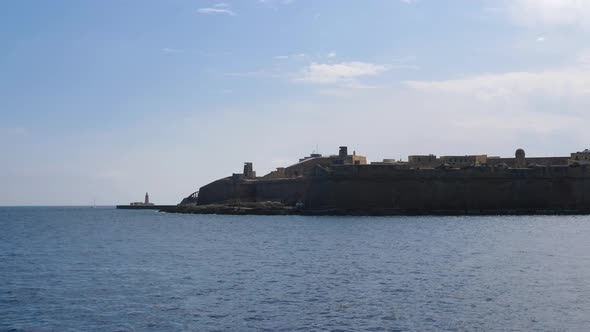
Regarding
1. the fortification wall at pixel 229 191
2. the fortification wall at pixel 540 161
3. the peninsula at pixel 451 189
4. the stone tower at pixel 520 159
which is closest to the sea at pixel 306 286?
the peninsula at pixel 451 189

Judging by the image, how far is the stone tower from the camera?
7582cm

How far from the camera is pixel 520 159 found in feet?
251

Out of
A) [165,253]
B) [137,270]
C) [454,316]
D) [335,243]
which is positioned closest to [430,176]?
[335,243]

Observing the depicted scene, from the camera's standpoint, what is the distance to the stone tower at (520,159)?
7582 cm

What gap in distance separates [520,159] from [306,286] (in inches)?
2316

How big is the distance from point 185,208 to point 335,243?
2654 inches

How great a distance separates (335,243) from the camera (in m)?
39.5

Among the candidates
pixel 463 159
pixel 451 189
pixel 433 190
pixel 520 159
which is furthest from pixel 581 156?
pixel 433 190

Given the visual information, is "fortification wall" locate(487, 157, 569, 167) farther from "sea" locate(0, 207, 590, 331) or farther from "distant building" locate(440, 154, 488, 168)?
"sea" locate(0, 207, 590, 331)

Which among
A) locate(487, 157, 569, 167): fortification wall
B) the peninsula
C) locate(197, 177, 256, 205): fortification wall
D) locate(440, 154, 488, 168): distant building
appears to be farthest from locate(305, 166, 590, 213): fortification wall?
locate(197, 177, 256, 205): fortification wall

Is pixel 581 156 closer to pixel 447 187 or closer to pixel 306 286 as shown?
pixel 447 187

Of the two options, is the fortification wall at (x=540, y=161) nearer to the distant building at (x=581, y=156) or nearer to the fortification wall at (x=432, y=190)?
the distant building at (x=581, y=156)

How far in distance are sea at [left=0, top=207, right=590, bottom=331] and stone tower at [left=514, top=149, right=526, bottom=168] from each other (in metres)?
35.4

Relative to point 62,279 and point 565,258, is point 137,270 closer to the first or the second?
point 62,279
